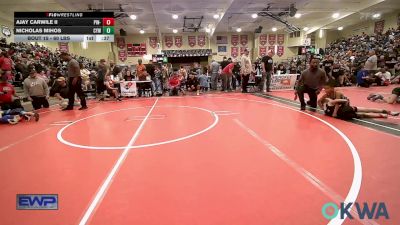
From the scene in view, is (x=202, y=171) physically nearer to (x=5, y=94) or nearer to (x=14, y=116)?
(x=14, y=116)

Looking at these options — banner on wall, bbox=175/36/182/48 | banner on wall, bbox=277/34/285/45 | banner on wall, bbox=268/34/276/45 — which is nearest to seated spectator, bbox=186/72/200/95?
banner on wall, bbox=175/36/182/48

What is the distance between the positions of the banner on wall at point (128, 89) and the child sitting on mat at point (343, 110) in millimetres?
7899

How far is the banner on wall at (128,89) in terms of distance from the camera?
11.2 m

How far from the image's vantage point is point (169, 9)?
54.0 feet

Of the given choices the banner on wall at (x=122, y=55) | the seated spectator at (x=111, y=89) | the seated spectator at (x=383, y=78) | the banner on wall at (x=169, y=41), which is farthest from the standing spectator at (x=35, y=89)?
the banner on wall at (x=169, y=41)

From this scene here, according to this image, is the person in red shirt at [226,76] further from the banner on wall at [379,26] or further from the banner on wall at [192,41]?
the banner on wall at [379,26]

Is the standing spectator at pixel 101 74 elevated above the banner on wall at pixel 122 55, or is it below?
below

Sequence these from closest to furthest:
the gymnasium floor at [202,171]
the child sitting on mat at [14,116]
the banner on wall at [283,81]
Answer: the gymnasium floor at [202,171] → the child sitting on mat at [14,116] → the banner on wall at [283,81]

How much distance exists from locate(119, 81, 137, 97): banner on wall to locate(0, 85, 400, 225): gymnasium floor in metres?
5.84

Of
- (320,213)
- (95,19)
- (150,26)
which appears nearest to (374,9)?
(150,26)

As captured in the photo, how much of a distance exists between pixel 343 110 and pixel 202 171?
4.04 meters

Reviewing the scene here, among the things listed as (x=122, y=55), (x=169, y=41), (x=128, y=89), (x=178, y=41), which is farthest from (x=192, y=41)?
(x=128, y=89)

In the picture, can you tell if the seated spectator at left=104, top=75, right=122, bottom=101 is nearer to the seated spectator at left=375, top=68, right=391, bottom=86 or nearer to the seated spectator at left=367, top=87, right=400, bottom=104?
the seated spectator at left=367, top=87, right=400, bottom=104
